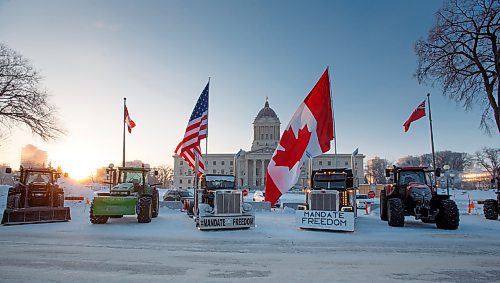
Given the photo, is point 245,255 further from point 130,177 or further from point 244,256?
point 130,177

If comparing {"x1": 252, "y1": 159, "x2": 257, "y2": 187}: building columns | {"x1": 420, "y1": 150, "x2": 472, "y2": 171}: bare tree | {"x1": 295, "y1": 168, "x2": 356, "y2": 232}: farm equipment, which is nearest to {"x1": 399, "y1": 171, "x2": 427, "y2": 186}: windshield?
{"x1": 295, "y1": 168, "x2": 356, "y2": 232}: farm equipment

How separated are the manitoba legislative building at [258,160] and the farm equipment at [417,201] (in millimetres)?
96319

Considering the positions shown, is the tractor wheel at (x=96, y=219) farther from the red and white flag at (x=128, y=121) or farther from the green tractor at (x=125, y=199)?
the red and white flag at (x=128, y=121)

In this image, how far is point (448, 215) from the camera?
13492 mm

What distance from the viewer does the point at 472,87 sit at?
70.8ft

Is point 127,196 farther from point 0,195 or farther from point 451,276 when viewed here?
point 451,276

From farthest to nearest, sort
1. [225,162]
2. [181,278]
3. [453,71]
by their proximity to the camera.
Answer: [225,162]
[453,71]
[181,278]

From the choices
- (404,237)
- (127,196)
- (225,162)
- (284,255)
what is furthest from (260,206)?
(225,162)

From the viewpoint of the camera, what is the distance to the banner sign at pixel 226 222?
12602 mm

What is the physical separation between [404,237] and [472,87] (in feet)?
49.2

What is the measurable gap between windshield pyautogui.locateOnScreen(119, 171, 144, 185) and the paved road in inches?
166

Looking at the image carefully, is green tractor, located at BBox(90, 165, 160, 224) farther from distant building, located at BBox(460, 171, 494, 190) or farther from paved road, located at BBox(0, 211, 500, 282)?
distant building, located at BBox(460, 171, 494, 190)

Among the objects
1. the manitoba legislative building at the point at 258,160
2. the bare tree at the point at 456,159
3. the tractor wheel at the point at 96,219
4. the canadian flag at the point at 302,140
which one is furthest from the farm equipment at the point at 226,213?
the bare tree at the point at 456,159

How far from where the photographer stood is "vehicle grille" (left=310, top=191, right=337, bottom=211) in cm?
1277
